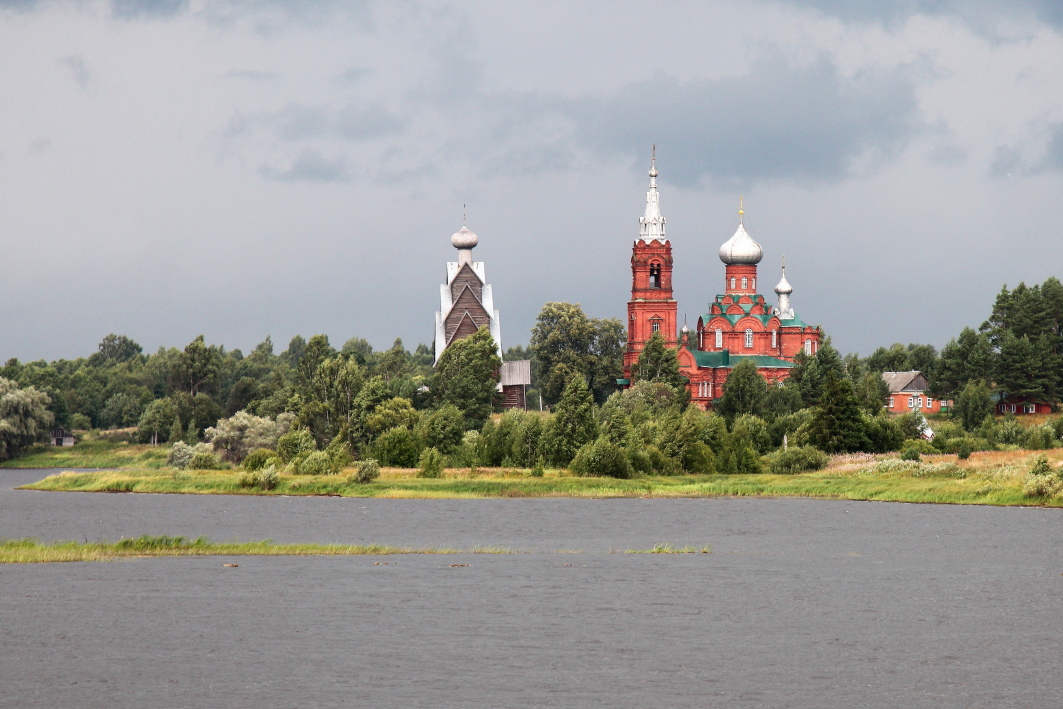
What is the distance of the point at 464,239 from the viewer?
401ft

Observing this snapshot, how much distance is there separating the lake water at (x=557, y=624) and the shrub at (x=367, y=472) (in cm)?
2148

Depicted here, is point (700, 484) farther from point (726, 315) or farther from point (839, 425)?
point (726, 315)

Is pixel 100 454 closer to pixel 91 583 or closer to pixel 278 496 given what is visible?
pixel 278 496

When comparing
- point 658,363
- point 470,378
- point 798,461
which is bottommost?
point 798,461

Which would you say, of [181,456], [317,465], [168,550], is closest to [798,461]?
[317,465]

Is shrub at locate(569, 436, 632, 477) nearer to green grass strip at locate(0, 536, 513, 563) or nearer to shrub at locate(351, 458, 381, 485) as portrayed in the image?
shrub at locate(351, 458, 381, 485)

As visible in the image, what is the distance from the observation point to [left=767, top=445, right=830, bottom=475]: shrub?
7638 centimetres

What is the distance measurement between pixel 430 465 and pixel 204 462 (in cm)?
1664

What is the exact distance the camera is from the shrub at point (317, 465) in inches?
2982

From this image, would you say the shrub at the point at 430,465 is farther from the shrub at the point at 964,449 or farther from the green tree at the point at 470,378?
the shrub at the point at 964,449

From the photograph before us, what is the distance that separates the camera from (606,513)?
61.9 meters

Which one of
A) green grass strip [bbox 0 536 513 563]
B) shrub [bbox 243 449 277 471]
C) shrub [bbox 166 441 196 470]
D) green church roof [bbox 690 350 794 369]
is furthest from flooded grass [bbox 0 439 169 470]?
green grass strip [bbox 0 536 513 563]

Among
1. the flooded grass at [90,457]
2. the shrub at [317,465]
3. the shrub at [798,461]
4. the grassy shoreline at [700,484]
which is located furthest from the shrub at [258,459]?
the shrub at [798,461]

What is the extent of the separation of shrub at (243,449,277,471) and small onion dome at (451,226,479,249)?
147 feet
